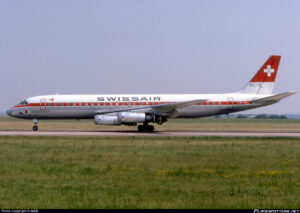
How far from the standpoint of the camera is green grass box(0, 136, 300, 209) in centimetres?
965

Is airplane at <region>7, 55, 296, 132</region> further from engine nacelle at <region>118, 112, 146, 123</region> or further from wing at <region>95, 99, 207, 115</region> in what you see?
engine nacelle at <region>118, 112, 146, 123</region>

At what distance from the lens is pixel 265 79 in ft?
131

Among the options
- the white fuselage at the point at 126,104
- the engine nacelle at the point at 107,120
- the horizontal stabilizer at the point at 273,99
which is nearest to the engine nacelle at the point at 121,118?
the engine nacelle at the point at 107,120

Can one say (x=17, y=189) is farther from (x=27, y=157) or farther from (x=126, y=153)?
(x=126, y=153)

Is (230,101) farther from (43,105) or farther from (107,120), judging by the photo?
(43,105)

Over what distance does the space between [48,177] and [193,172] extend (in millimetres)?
4625

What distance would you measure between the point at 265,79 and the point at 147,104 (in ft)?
37.9

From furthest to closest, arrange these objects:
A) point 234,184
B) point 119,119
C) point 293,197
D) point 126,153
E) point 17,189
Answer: point 119,119, point 126,153, point 234,184, point 17,189, point 293,197

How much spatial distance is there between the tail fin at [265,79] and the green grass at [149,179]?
19.7m

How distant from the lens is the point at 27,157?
1775 centimetres

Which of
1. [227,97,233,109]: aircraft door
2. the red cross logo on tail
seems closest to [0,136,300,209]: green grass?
[227,97,233,109]: aircraft door

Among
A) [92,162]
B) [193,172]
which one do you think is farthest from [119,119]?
[193,172]

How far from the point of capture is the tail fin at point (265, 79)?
→ 39625 mm

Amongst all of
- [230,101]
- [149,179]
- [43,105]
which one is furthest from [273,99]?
[149,179]
